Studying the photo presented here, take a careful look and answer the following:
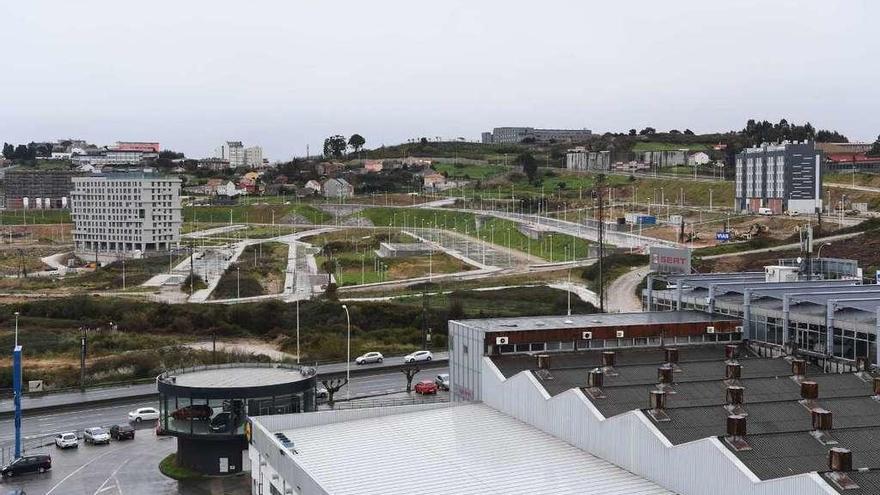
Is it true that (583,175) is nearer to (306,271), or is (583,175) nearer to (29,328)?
(306,271)

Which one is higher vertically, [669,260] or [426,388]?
[669,260]

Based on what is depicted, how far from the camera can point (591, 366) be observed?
31891mm

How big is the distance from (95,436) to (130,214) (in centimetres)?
9817

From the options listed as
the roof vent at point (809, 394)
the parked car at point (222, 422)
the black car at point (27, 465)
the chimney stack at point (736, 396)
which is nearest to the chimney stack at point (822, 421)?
the chimney stack at point (736, 396)

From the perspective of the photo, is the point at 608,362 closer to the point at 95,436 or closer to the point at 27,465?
the point at 27,465

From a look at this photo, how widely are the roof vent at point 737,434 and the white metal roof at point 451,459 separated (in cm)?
203

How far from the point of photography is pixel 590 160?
7623 inches

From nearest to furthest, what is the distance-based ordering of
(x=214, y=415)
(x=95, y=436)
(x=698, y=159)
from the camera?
(x=214, y=415), (x=95, y=436), (x=698, y=159)

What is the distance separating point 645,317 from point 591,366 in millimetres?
6950

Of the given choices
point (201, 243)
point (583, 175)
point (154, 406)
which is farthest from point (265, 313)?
point (583, 175)

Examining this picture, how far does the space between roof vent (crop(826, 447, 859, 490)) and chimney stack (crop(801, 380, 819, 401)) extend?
22.8 ft

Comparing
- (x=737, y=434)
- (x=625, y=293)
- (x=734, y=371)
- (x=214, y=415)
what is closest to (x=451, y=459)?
(x=737, y=434)

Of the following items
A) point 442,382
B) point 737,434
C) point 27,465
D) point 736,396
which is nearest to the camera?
point 737,434

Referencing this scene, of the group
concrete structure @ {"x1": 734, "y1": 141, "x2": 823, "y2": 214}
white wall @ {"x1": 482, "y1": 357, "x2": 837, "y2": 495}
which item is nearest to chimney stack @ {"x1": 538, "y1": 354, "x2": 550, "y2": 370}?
white wall @ {"x1": 482, "y1": 357, "x2": 837, "y2": 495}
